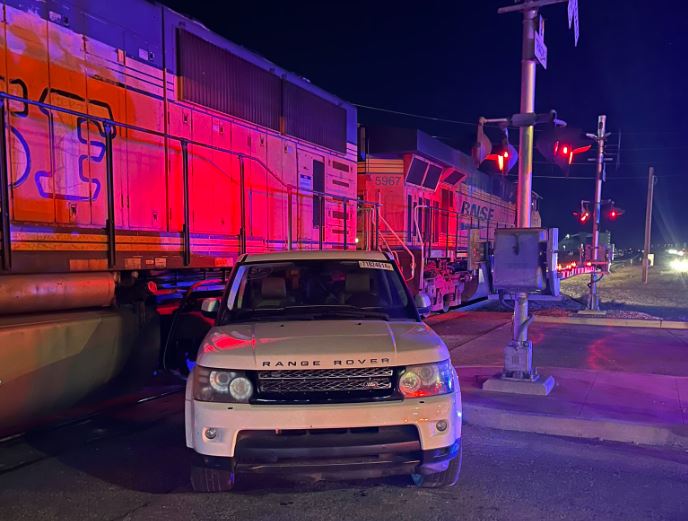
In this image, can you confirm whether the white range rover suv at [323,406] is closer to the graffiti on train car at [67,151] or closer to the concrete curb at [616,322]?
the graffiti on train car at [67,151]

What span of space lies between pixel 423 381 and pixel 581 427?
2.59 meters

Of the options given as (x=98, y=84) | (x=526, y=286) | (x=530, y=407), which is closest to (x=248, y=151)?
(x=98, y=84)

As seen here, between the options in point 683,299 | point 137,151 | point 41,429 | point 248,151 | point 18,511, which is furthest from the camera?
point 683,299

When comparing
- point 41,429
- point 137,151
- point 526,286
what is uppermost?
point 137,151

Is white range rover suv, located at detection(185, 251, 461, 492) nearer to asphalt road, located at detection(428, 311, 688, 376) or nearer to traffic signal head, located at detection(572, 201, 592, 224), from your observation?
asphalt road, located at detection(428, 311, 688, 376)

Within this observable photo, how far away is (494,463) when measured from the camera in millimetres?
4602

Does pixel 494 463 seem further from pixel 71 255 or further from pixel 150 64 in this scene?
pixel 150 64

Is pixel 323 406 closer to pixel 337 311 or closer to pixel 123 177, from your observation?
pixel 337 311

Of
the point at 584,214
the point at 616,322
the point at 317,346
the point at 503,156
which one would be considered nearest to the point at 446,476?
the point at 317,346

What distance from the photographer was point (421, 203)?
1385cm

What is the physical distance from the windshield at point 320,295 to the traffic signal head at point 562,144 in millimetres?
3345

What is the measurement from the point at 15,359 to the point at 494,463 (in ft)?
13.5

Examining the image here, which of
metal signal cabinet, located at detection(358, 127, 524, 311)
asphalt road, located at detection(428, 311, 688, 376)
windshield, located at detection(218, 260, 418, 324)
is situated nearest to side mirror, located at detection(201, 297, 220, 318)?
windshield, located at detection(218, 260, 418, 324)

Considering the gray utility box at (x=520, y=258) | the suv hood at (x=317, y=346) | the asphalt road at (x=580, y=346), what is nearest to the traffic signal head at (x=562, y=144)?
Result: the gray utility box at (x=520, y=258)
